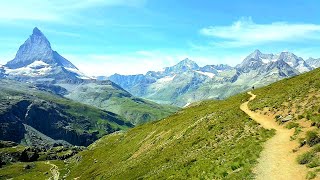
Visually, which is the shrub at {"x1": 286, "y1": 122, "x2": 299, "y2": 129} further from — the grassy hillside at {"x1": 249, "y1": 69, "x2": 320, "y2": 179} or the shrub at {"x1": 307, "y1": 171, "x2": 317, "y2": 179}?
the shrub at {"x1": 307, "y1": 171, "x2": 317, "y2": 179}

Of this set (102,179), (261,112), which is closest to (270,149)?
(261,112)

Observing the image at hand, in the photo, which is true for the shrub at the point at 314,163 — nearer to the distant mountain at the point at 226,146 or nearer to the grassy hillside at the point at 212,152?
the distant mountain at the point at 226,146

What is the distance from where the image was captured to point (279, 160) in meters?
38.9

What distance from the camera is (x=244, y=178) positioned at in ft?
118

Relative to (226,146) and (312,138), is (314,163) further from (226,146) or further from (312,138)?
(226,146)

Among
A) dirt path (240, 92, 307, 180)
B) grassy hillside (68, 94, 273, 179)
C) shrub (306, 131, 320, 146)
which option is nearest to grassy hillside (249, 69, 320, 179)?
shrub (306, 131, 320, 146)

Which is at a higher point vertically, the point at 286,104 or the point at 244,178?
the point at 286,104

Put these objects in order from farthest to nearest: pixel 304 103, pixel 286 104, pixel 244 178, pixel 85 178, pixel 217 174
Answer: pixel 85 178 → pixel 286 104 → pixel 304 103 → pixel 217 174 → pixel 244 178

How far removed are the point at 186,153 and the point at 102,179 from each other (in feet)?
107

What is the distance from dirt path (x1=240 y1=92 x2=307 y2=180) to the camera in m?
34.6

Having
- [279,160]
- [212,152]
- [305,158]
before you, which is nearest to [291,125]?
[212,152]

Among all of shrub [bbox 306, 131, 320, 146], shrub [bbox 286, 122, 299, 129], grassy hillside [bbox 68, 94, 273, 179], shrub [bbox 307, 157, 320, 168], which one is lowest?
grassy hillside [bbox 68, 94, 273, 179]

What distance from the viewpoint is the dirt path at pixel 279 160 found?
34622 mm

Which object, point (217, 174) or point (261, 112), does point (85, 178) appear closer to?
point (261, 112)
